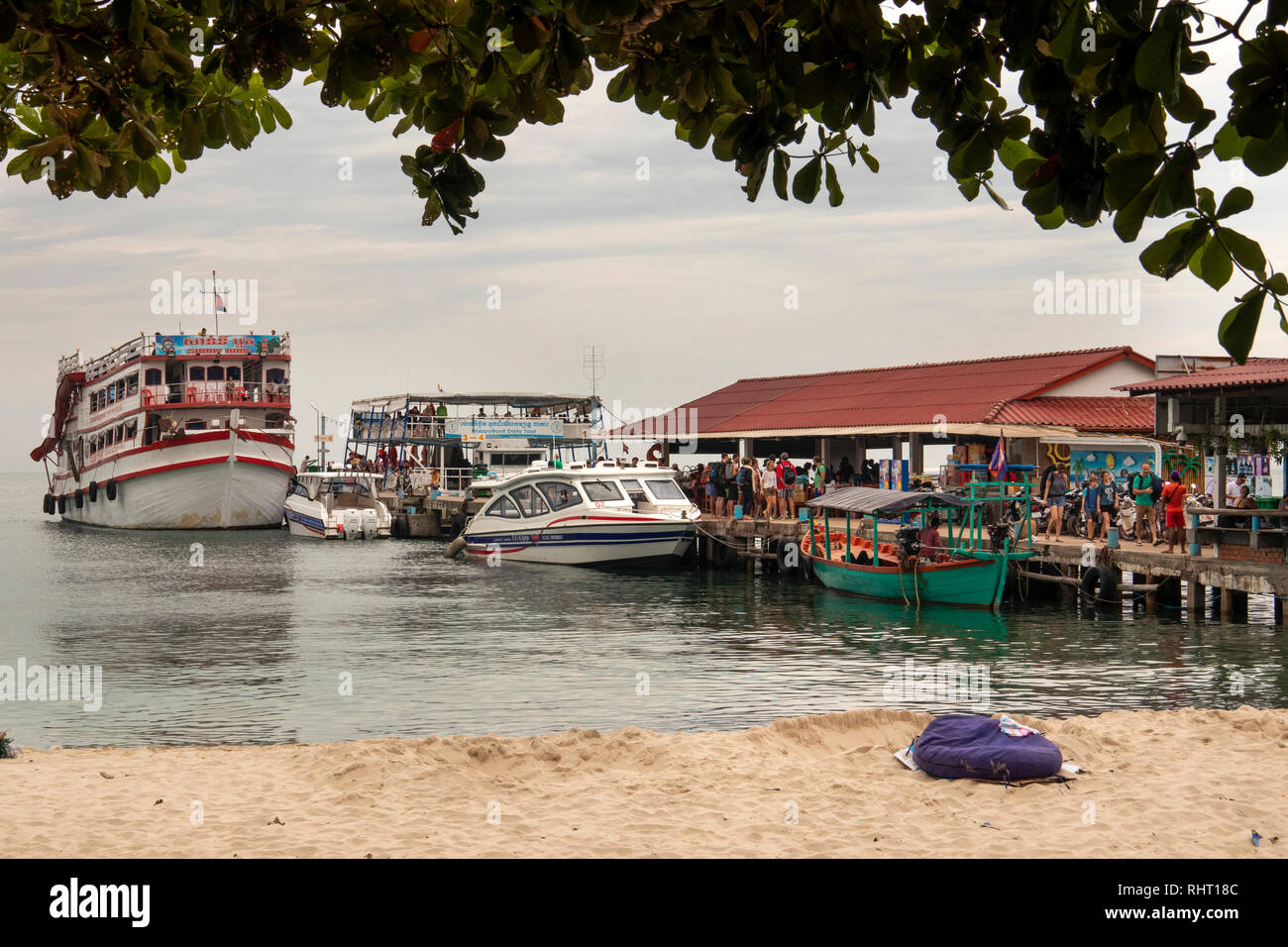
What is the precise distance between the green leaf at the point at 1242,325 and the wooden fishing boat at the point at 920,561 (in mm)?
20541

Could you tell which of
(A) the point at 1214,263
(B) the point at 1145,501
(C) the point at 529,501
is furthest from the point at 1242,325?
(C) the point at 529,501

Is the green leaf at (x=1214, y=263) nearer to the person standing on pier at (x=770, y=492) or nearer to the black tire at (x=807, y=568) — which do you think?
the black tire at (x=807, y=568)

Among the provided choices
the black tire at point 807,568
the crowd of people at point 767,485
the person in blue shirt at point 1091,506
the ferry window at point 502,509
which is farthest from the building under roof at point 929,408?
the ferry window at point 502,509

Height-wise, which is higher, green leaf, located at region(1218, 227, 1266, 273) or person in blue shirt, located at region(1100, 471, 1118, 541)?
green leaf, located at region(1218, 227, 1266, 273)

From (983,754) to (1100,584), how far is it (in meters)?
15.2

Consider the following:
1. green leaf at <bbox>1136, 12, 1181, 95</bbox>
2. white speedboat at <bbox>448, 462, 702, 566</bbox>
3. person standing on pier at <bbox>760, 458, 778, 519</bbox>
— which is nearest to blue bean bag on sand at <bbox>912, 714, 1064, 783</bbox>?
green leaf at <bbox>1136, 12, 1181, 95</bbox>

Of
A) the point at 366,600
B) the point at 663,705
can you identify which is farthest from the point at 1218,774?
the point at 366,600

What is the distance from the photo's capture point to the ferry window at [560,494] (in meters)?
34.5

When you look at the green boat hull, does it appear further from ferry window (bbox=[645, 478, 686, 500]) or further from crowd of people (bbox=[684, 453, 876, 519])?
ferry window (bbox=[645, 478, 686, 500])

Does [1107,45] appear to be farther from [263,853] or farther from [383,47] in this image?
[263,853]

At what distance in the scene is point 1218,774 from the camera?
9211mm

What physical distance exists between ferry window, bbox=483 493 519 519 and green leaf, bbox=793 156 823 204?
3269 centimetres

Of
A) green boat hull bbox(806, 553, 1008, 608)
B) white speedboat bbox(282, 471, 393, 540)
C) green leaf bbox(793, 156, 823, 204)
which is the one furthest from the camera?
white speedboat bbox(282, 471, 393, 540)

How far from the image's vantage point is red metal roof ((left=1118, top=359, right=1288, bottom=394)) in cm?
1987
